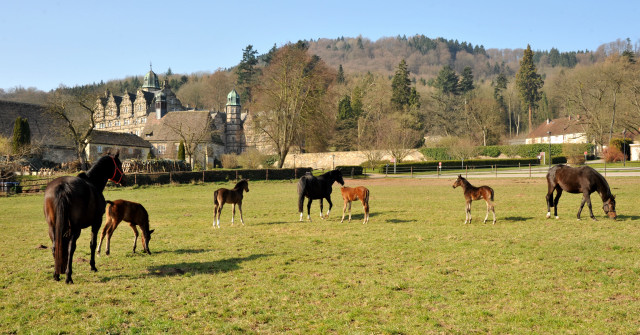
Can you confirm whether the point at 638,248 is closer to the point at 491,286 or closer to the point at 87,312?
the point at 491,286

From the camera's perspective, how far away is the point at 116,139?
68438 mm

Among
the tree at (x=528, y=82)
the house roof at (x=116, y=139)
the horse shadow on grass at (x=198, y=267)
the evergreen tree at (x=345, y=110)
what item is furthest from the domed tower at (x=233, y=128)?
the horse shadow on grass at (x=198, y=267)

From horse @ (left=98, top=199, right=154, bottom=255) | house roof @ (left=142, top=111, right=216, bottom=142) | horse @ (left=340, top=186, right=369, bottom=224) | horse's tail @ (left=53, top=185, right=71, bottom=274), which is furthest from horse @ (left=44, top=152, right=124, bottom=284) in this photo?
house roof @ (left=142, top=111, right=216, bottom=142)

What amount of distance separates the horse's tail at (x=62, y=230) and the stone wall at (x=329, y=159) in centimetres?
5907

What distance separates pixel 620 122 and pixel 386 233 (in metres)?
61.2

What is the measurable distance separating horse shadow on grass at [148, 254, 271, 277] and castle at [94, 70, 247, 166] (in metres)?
51.4

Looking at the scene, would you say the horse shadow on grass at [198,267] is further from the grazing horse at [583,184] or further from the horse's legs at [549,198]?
the grazing horse at [583,184]

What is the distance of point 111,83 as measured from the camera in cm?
15525


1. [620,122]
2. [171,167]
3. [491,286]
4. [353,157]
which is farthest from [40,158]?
[620,122]

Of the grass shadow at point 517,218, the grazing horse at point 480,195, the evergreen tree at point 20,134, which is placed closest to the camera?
the grazing horse at point 480,195

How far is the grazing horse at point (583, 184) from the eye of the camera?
45.1ft

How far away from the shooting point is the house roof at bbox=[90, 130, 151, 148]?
6394 cm

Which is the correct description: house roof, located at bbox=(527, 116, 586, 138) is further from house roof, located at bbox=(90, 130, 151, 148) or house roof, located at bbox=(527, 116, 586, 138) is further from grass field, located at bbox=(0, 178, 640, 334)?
house roof, located at bbox=(90, 130, 151, 148)

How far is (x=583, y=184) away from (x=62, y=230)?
14843 mm
